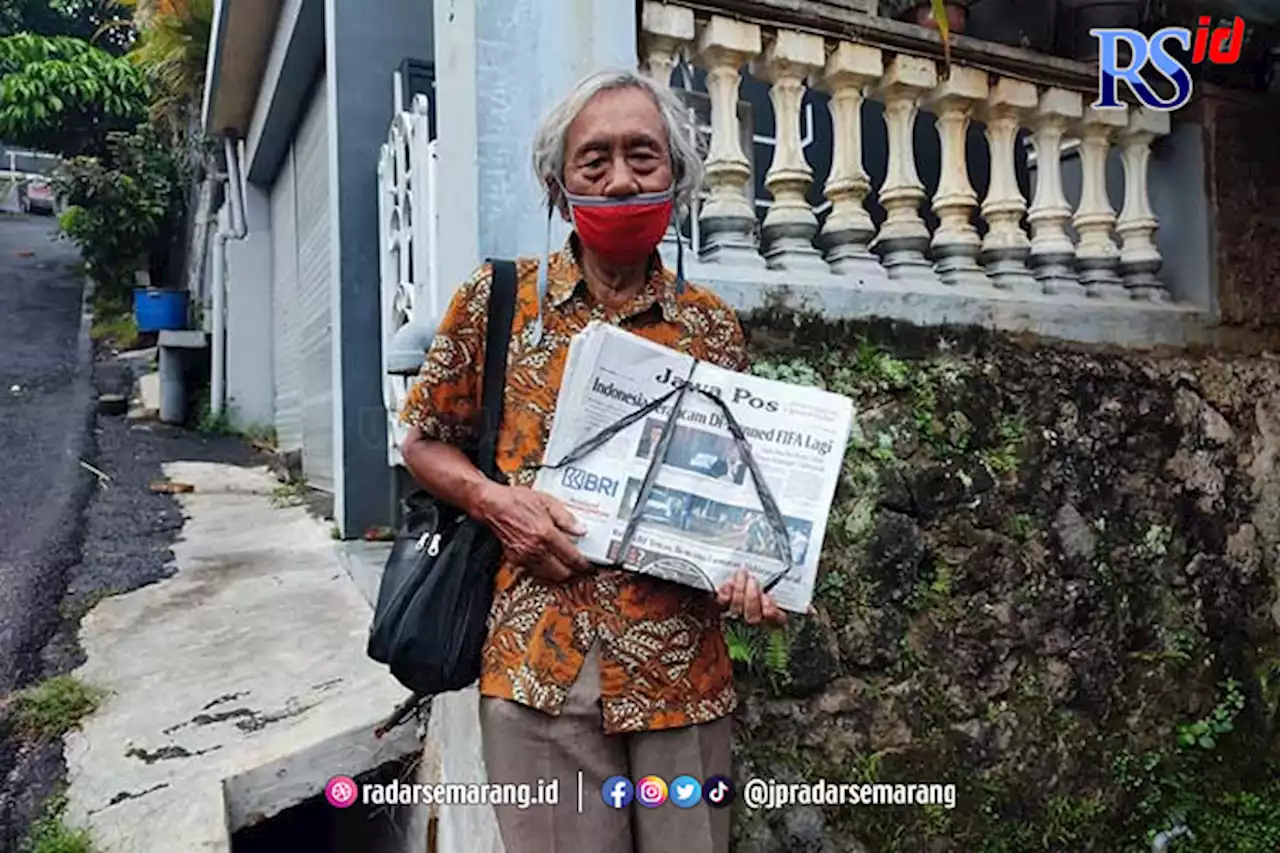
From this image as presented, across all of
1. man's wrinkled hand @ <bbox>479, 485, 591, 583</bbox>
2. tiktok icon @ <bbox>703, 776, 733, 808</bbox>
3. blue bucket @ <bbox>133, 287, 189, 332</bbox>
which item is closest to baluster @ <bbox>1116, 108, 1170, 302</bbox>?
tiktok icon @ <bbox>703, 776, 733, 808</bbox>

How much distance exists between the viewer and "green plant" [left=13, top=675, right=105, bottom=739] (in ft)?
7.52

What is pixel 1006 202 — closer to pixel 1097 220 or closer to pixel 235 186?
pixel 1097 220

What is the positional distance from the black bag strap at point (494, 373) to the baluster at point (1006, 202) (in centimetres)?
183

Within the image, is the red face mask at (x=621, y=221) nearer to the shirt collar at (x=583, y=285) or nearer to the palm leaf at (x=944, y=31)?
the shirt collar at (x=583, y=285)

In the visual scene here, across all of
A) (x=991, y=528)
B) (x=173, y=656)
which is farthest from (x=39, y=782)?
(x=991, y=528)

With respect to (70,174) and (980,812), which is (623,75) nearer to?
(980,812)

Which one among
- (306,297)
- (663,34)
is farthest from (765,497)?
(306,297)

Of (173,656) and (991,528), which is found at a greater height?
(991,528)

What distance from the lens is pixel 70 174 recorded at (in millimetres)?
11727

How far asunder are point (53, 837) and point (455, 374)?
1327 millimetres

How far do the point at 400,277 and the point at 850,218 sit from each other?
71.5 inches

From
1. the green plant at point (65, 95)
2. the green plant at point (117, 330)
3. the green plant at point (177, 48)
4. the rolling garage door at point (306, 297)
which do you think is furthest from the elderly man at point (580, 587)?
the green plant at point (65, 95)

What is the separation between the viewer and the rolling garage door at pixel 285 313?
7316mm

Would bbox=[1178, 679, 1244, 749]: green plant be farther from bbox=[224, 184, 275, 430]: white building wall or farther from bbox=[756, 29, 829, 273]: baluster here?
bbox=[224, 184, 275, 430]: white building wall
